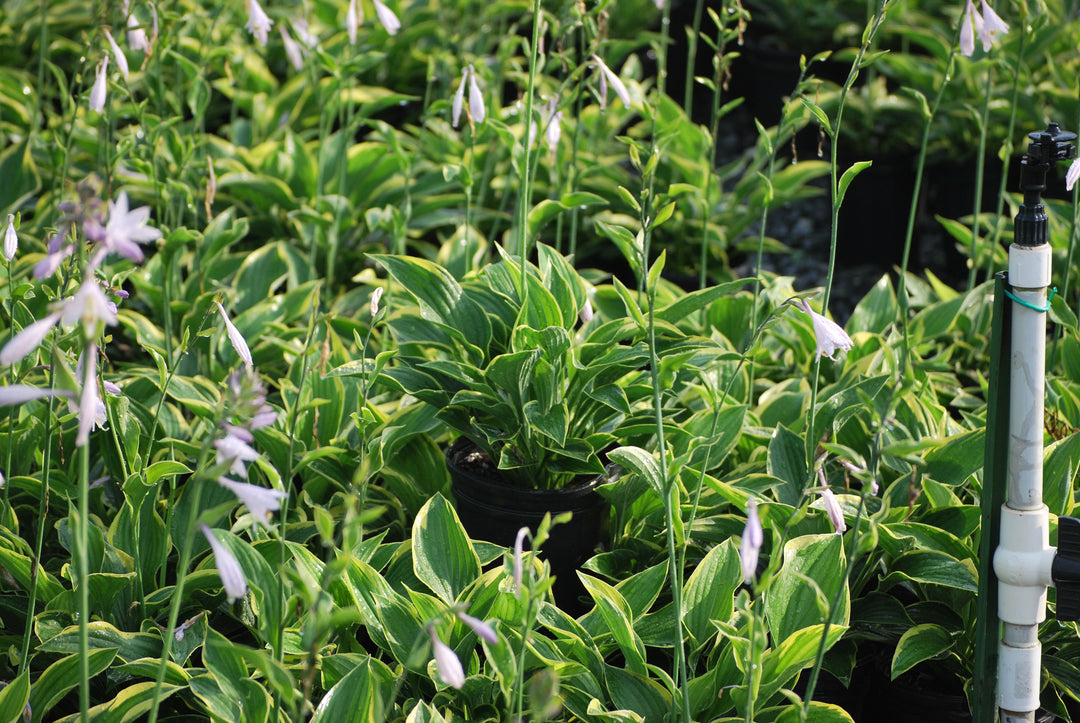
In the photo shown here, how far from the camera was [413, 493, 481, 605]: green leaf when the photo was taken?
1.90 meters

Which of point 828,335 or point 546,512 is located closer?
point 828,335

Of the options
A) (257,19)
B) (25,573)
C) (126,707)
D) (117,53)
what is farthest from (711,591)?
(257,19)

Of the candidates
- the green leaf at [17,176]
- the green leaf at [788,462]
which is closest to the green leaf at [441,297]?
the green leaf at [788,462]

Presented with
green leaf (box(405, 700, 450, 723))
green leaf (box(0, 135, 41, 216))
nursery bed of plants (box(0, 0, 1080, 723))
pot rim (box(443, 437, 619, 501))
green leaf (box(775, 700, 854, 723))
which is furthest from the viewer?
green leaf (box(0, 135, 41, 216))

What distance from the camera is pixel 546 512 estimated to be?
2.03m

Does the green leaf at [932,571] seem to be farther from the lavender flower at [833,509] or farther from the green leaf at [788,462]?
the lavender flower at [833,509]

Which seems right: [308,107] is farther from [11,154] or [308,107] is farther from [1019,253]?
[1019,253]

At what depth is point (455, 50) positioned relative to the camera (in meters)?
4.84

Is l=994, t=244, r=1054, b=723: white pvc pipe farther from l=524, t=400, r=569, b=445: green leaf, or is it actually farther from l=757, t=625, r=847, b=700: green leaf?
l=524, t=400, r=569, b=445: green leaf

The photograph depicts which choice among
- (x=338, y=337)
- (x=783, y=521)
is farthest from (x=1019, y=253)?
(x=338, y=337)

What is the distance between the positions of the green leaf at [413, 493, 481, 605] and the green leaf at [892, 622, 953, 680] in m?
0.72

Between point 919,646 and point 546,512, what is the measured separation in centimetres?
68

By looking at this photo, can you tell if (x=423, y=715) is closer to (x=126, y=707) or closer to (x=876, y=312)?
(x=126, y=707)

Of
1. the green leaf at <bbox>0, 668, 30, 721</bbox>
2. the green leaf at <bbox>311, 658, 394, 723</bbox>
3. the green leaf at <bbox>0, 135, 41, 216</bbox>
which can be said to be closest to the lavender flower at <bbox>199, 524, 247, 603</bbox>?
the green leaf at <bbox>311, 658, 394, 723</bbox>
